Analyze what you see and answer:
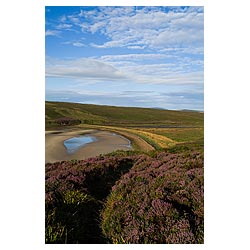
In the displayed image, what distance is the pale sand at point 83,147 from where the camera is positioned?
18.3ft

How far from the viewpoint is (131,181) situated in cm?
595

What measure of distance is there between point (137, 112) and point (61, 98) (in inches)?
61.1

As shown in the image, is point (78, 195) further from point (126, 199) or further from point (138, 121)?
point (138, 121)

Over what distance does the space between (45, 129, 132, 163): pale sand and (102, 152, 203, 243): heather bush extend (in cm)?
60

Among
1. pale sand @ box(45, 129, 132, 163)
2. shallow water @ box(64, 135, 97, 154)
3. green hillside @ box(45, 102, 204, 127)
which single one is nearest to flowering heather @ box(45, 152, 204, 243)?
pale sand @ box(45, 129, 132, 163)

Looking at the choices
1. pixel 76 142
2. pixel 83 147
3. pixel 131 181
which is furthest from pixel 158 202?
pixel 76 142

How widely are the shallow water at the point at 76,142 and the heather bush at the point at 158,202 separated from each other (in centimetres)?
102

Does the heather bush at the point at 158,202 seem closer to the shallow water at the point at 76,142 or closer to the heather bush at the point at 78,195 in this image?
the heather bush at the point at 78,195

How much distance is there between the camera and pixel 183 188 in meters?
5.38
